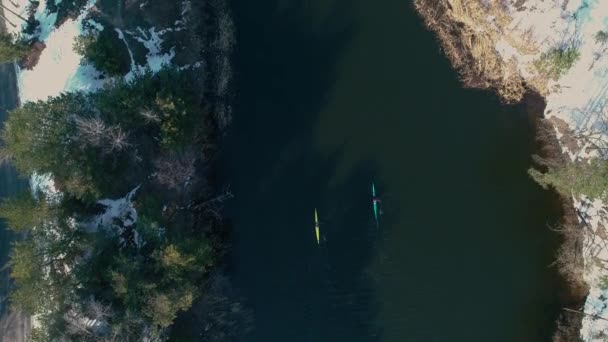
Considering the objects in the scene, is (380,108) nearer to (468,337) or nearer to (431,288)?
(431,288)

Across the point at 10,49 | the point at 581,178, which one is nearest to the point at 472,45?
the point at 581,178

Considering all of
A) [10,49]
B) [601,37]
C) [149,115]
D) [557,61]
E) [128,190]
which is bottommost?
[128,190]

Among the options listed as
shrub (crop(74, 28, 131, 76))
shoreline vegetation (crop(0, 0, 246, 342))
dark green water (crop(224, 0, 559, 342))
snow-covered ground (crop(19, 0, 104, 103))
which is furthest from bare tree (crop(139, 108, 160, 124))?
snow-covered ground (crop(19, 0, 104, 103))

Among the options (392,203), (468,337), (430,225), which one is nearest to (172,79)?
(392,203)

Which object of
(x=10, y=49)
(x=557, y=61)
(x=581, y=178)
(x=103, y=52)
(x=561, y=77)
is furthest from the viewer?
(x=561, y=77)

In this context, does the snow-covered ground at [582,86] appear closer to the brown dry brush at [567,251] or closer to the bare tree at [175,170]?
the brown dry brush at [567,251]

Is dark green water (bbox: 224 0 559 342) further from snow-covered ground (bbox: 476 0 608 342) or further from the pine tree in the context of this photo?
the pine tree

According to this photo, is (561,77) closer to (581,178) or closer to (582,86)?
(582,86)
